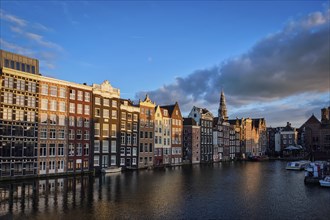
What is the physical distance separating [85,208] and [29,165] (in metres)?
35.7

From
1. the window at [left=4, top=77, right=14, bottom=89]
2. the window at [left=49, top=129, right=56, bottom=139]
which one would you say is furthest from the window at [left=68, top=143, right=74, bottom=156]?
the window at [left=4, top=77, right=14, bottom=89]

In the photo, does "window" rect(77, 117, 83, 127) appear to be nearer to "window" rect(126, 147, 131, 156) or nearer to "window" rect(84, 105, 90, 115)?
"window" rect(84, 105, 90, 115)

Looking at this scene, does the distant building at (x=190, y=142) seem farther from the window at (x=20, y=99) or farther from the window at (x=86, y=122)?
the window at (x=20, y=99)

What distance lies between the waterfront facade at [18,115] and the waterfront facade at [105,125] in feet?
57.6

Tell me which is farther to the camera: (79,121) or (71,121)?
(79,121)

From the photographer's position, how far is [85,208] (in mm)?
40281

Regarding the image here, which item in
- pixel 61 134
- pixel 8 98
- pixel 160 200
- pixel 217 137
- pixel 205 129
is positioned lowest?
pixel 160 200

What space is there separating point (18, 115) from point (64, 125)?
1207 cm

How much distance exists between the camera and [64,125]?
79.4 meters

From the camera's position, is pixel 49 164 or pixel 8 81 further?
pixel 49 164

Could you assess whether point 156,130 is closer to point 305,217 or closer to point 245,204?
point 245,204

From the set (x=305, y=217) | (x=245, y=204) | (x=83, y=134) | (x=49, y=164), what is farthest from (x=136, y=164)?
(x=305, y=217)

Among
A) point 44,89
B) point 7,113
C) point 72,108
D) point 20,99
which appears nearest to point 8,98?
point 20,99

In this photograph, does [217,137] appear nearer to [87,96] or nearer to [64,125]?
[87,96]
